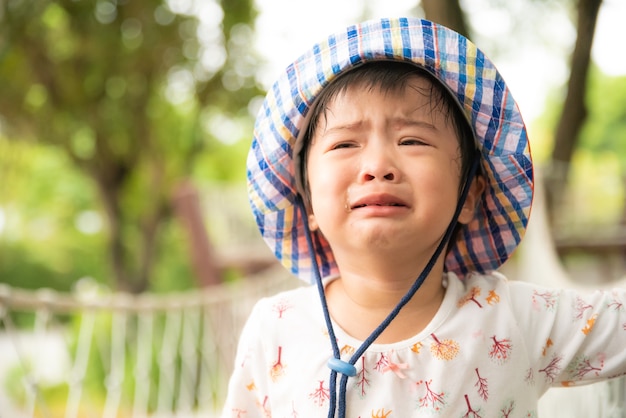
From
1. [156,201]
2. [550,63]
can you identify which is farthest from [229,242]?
[550,63]

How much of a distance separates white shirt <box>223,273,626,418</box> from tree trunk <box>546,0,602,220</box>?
2778 mm

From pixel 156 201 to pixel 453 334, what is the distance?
22.6 feet

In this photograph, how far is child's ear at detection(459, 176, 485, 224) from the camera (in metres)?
0.92

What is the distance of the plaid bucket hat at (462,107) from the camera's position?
2.68 ft

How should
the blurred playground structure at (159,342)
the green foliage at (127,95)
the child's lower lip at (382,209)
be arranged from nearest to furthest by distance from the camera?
the child's lower lip at (382,209) < the blurred playground structure at (159,342) < the green foliage at (127,95)

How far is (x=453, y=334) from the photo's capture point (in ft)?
2.75

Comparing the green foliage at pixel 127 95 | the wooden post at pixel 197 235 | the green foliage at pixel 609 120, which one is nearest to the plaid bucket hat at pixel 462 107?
the wooden post at pixel 197 235

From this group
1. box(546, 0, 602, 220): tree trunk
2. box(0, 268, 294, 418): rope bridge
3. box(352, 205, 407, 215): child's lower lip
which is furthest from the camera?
box(546, 0, 602, 220): tree trunk

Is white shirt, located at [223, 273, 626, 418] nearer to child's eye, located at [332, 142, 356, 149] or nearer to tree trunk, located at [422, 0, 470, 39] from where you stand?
child's eye, located at [332, 142, 356, 149]

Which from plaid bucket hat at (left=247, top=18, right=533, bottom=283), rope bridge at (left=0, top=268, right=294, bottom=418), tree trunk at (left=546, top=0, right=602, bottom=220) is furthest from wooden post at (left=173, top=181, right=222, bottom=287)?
plaid bucket hat at (left=247, top=18, right=533, bottom=283)

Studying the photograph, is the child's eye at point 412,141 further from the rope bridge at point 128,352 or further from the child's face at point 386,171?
the rope bridge at point 128,352

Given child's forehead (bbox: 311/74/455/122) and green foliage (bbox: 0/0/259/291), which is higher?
green foliage (bbox: 0/0/259/291)

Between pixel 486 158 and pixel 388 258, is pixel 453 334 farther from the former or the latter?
pixel 486 158

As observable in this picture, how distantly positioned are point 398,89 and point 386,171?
11 centimetres
